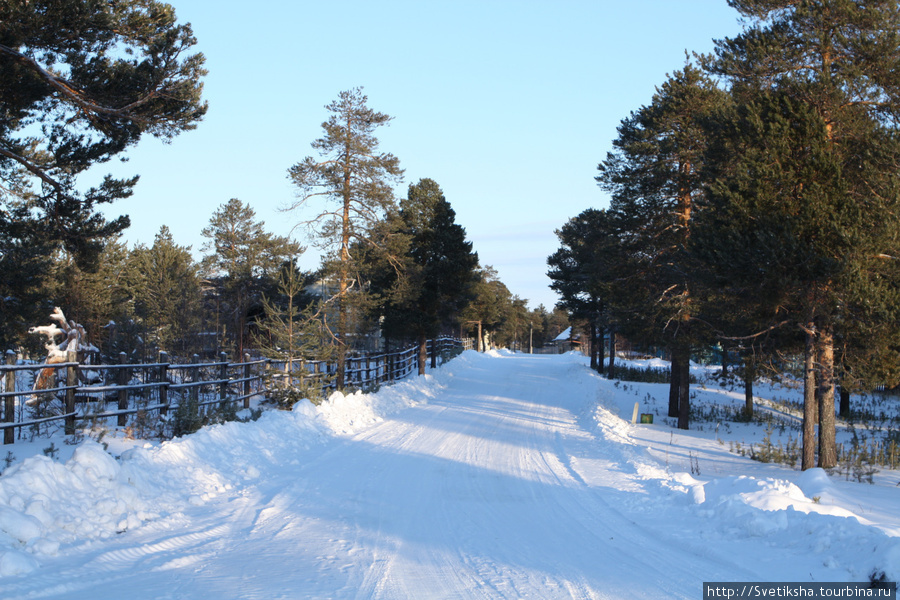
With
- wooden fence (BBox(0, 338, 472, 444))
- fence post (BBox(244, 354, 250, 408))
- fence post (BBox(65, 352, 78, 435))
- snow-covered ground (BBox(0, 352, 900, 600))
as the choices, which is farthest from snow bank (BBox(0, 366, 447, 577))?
fence post (BBox(244, 354, 250, 408))

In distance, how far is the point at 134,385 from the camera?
32.5 ft

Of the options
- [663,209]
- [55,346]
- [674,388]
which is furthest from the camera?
[674,388]

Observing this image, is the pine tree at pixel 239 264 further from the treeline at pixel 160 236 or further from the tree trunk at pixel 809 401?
the tree trunk at pixel 809 401

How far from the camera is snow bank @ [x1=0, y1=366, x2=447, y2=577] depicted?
562 centimetres

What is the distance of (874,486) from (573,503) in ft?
24.0

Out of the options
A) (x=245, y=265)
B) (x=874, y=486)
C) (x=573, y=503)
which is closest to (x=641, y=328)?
(x=874, y=486)

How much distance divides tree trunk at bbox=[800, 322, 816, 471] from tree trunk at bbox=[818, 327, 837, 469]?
15 cm

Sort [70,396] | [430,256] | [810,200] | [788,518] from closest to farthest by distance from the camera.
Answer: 1. [788,518]
2. [70,396]
3. [810,200]
4. [430,256]

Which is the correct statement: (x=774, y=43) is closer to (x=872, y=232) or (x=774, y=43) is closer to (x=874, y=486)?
(x=872, y=232)

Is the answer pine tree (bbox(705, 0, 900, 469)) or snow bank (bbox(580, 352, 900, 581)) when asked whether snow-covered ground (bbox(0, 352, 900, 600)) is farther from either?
pine tree (bbox(705, 0, 900, 469))

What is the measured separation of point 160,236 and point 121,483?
35.3 meters

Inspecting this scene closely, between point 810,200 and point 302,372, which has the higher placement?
point 810,200

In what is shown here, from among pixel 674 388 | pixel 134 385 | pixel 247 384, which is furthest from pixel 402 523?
pixel 674 388

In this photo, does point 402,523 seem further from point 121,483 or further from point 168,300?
point 168,300
